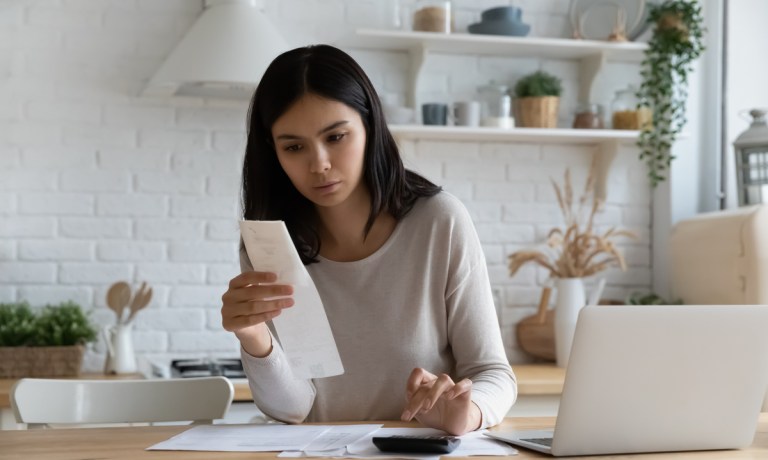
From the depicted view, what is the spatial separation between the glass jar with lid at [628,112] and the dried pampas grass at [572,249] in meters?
0.20

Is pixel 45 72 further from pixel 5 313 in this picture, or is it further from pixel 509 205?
pixel 509 205

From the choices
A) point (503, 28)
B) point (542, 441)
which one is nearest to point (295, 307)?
point (542, 441)

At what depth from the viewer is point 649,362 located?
4.64 feet

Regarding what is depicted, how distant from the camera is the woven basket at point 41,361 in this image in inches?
124

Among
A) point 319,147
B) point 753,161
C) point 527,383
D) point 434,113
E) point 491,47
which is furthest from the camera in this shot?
point 491,47

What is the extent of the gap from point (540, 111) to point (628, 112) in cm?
34

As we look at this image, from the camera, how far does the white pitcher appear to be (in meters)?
3.31

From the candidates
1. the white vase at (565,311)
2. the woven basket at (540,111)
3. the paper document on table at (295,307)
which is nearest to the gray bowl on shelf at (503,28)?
the woven basket at (540,111)

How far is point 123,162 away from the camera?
350cm

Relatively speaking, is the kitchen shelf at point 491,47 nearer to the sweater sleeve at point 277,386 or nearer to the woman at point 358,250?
the woman at point 358,250

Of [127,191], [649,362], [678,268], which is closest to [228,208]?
[127,191]

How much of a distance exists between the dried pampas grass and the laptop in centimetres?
206

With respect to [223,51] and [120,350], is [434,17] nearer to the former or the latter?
[223,51]

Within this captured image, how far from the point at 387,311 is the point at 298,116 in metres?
0.42
